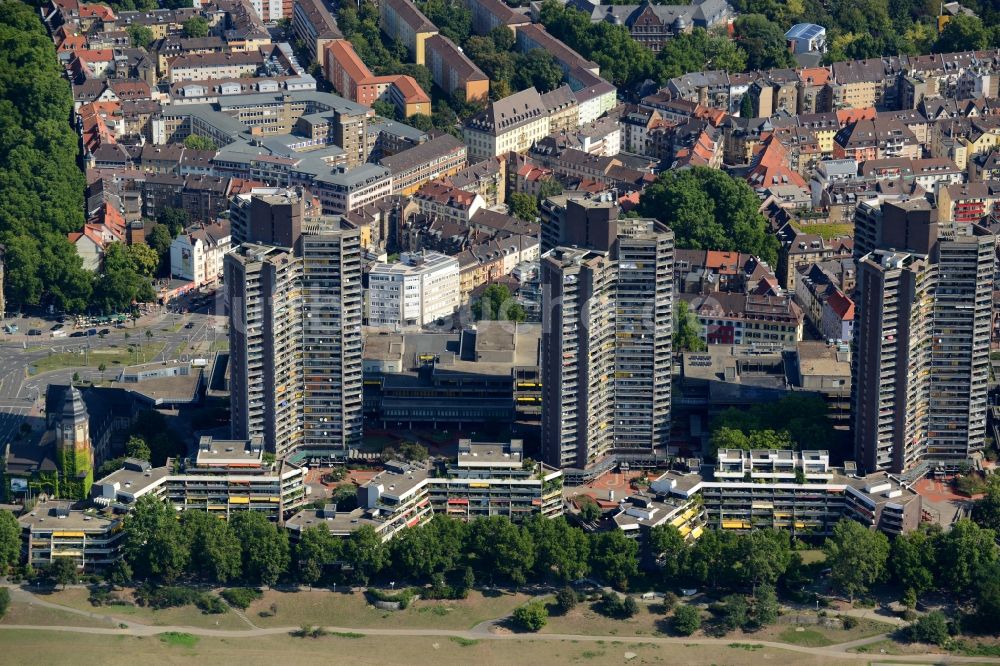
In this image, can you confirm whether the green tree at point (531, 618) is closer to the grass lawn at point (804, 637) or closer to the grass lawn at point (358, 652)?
the grass lawn at point (358, 652)

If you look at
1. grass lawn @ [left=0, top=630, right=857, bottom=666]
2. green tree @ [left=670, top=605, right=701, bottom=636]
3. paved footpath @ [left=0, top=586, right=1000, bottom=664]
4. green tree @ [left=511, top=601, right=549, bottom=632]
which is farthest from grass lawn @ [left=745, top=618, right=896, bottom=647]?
green tree @ [left=511, top=601, right=549, bottom=632]

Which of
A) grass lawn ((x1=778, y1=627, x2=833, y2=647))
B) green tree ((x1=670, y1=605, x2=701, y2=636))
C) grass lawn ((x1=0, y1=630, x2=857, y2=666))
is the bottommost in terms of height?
grass lawn ((x1=0, y1=630, x2=857, y2=666))

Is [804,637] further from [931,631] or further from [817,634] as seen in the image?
[931,631]

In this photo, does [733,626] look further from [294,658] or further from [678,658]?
[294,658]

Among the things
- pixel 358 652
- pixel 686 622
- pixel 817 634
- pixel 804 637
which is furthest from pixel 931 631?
pixel 358 652

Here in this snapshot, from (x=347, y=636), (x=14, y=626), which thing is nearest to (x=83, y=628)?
(x=14, y=626)

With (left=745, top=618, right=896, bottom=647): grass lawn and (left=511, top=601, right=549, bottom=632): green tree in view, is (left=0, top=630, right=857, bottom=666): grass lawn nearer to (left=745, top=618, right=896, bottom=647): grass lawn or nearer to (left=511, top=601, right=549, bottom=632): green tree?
(left=511, top=601, right=549, bottom=632): green tree

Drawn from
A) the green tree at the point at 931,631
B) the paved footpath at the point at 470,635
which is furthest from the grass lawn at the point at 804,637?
the green tree at the point at 931,631
